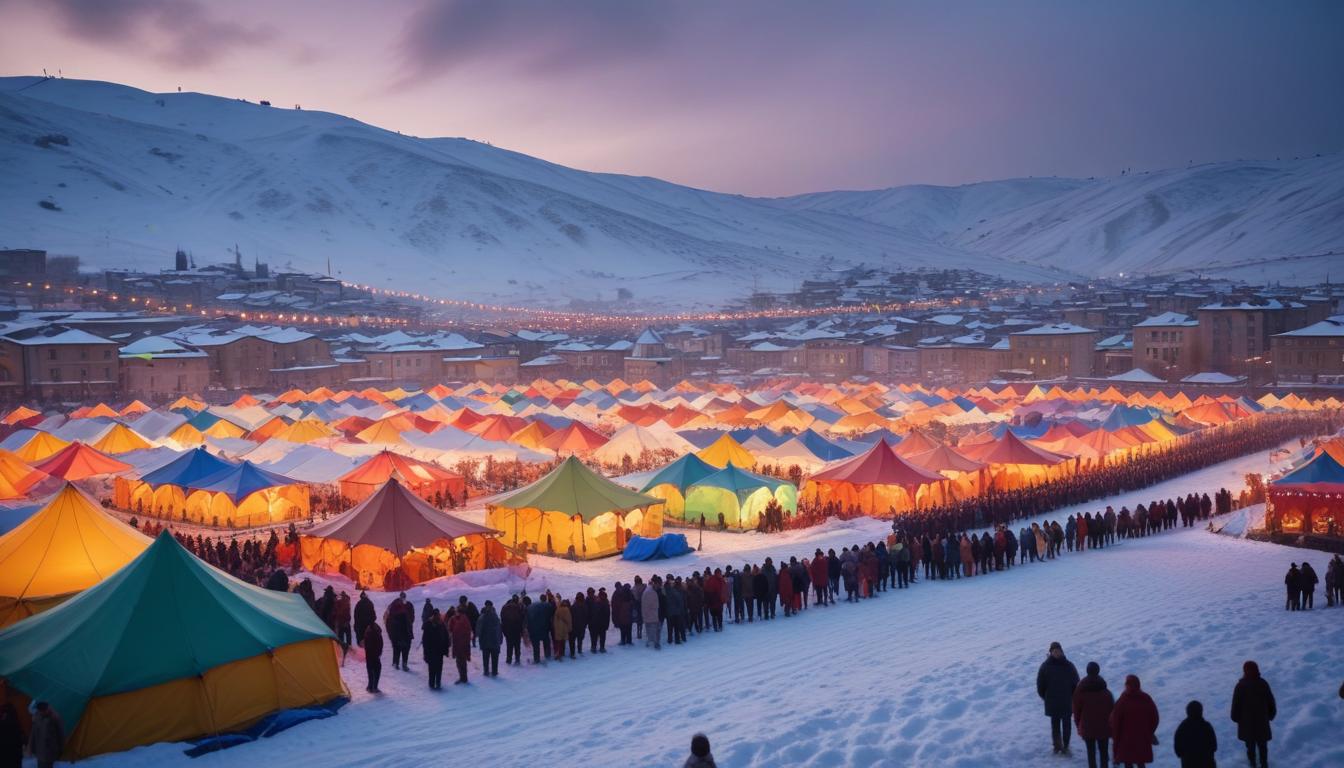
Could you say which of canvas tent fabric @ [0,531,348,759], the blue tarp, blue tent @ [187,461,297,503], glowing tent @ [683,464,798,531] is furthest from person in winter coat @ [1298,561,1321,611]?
blue tent @ [187,461,297,503]

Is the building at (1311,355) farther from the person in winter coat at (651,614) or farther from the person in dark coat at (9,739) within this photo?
the person in dark coat at (9,739)

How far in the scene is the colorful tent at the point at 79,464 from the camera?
21.7m

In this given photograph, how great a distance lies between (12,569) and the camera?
35.1ft

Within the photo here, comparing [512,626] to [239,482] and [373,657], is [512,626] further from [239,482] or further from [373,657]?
[239,482]

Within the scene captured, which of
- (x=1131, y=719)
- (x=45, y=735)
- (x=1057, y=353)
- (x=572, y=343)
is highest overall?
(x=572, y=343)

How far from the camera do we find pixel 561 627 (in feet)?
34.4

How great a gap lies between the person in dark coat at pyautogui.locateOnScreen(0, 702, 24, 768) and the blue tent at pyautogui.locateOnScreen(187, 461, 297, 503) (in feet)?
43.2

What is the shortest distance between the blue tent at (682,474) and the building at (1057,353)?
45.3 metres

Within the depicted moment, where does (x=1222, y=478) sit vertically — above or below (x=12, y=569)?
below

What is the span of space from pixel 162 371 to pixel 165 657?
48.3 m

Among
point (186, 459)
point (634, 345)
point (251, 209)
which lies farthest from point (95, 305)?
point (251, 209)

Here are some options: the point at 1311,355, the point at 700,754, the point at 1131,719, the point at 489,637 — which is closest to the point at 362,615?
the point at 489,637

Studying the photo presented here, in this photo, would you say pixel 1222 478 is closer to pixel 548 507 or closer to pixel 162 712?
pixel 548 507

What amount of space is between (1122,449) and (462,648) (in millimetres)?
21929
